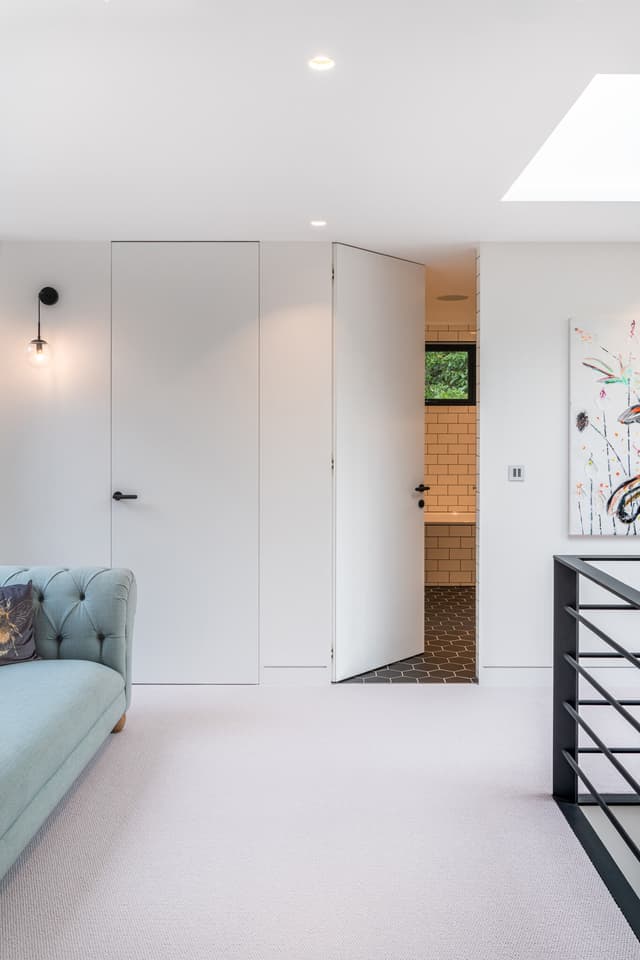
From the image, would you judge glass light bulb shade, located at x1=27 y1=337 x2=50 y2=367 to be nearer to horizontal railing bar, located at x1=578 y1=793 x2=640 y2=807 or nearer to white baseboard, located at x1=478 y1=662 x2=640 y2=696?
white baseboard, located at x1=478 y1=662 x2=640 y2=696

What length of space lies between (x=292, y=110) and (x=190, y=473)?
2.15m

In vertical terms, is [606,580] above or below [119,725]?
above

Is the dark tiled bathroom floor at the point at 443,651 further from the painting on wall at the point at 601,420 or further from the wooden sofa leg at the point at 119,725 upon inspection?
the wooden sofa leg at the point at 119,725

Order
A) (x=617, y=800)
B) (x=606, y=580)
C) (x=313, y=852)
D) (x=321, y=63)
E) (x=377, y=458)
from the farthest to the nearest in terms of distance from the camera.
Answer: (x=377, y=458), (x=617, y=800), (x=313, y=852), (x=606, y=580), (x=321, y=63)

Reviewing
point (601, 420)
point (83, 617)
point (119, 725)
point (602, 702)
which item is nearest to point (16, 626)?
point (83, 617)

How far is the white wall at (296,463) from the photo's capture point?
13.5 ft

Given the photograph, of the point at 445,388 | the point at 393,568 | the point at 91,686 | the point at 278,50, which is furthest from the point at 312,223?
the point at 445,388

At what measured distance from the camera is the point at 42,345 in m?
4.09

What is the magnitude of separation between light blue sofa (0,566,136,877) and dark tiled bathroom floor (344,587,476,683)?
1.51 meters

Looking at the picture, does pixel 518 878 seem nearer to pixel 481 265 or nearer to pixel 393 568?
pixel 393 568

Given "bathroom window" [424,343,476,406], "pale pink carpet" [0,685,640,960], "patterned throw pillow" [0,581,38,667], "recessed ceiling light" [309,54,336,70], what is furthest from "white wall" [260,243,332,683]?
"bathroom window" [424,343,476,406]

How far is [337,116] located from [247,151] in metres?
0.47

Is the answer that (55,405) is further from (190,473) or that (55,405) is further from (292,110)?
(292,110)

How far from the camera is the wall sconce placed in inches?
160
